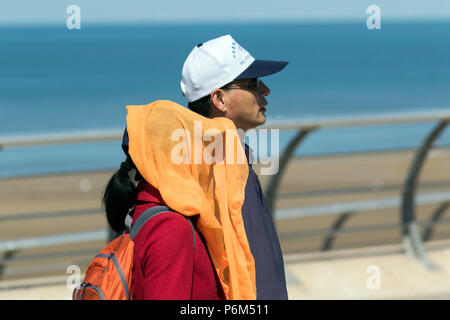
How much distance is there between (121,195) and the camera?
1.71m

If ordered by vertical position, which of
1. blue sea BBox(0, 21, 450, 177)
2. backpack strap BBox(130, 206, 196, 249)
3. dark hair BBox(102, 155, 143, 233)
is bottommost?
backpack strap BBox(130, 206, 196, 249)

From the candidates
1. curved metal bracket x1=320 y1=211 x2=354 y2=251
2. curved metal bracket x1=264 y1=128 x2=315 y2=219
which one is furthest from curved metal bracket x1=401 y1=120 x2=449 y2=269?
curved metal bracket x1=264 y1=128 x2=315 y2=219

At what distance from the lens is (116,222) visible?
1.75 meters

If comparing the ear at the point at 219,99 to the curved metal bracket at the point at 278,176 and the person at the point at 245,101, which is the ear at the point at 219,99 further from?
the curved metal bracket at the point at 278,176

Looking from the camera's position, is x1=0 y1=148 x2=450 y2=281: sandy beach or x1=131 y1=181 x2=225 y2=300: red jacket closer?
x1=131 y1=181 x2=225 y2=300: red jacket

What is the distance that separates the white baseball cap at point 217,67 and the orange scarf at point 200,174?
0.19 metres

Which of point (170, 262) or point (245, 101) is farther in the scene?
point (245, 101)

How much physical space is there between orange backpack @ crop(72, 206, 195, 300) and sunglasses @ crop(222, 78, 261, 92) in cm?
44

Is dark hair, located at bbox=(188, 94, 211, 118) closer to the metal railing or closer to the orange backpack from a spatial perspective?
the orange backpack

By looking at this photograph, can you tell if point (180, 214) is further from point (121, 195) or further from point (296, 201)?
point (296, 201)

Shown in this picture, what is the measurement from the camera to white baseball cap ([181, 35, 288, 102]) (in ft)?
6.01

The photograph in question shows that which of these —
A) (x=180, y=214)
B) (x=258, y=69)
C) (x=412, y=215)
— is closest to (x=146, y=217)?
(x=180, y=214)
